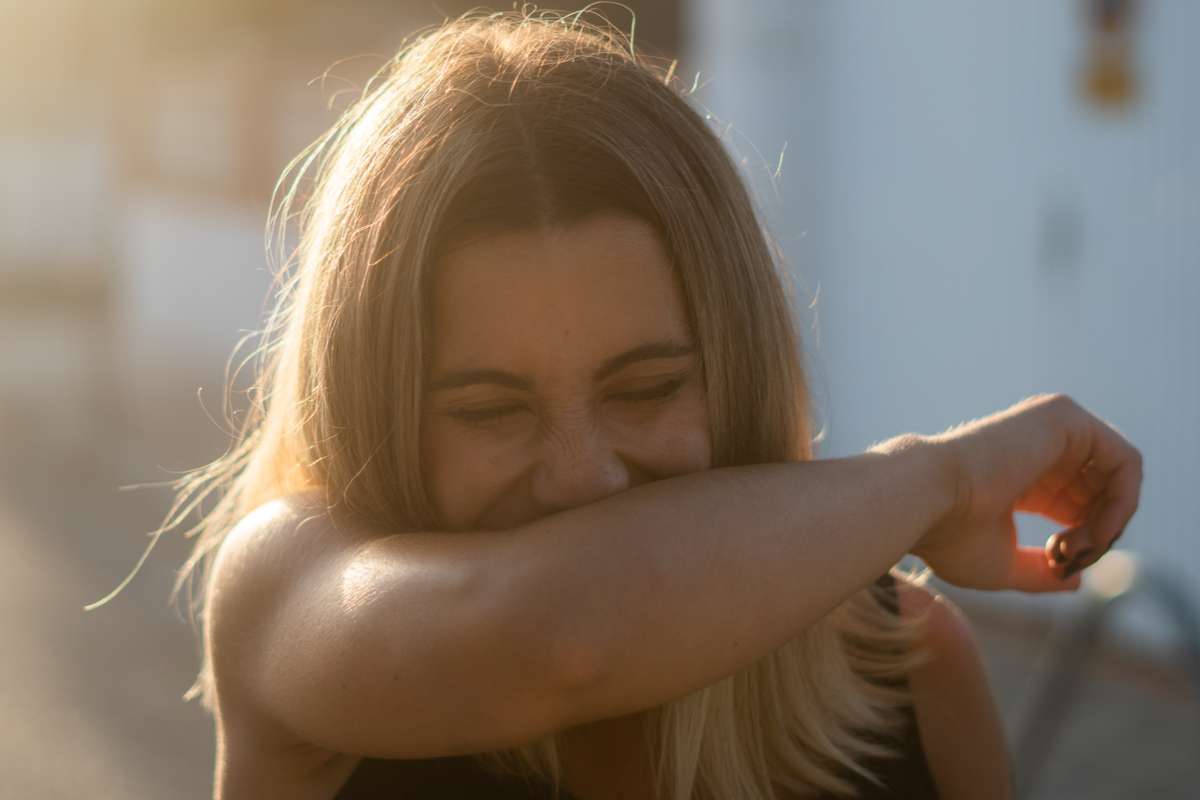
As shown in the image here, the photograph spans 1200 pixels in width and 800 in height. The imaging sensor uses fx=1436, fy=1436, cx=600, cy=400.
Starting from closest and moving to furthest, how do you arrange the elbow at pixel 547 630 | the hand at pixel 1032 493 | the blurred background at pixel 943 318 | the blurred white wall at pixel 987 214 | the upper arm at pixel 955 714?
the elbow at pixel 547 630
the hand at pixel 1032 493
the upper arm at pixel 955 714
the blurred background at pixel 943 318
the blurred white wall at pixel 987 214

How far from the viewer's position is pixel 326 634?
1.22 metres

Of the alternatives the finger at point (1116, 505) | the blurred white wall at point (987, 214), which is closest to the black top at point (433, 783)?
the finger at point (1116, 505)

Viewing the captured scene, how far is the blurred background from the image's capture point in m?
4.73

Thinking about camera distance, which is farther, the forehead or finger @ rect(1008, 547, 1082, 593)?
finger @ rect(1008, 547, 1082, 593)

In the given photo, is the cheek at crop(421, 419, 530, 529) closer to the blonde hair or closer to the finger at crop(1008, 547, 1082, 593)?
the blonde hair

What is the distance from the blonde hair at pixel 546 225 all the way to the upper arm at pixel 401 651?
166 mm

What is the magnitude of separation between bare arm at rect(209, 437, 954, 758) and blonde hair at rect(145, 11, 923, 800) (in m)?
0.19

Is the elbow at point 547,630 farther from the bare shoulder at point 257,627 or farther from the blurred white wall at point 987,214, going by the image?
the blurred white wall at point 987,214

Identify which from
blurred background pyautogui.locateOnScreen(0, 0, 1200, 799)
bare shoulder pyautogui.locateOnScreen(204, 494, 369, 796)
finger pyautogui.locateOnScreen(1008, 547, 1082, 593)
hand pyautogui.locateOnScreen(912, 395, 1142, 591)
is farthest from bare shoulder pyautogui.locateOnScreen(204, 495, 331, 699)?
blurred background pyautogui.locateOnScreen(0, 0, 1200, 799)

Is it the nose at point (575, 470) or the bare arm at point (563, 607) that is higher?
the nose at point (575, 470)

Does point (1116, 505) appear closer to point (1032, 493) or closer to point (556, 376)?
point (1032, 493)

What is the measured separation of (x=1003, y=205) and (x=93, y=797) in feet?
12.9

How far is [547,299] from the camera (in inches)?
53.9

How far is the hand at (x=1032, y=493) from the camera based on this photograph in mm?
1482
